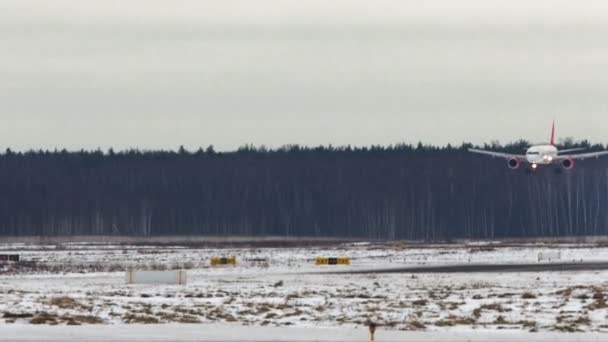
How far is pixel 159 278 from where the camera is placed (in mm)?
60250

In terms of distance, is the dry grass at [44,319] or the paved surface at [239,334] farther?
the dry grass at [44,319]

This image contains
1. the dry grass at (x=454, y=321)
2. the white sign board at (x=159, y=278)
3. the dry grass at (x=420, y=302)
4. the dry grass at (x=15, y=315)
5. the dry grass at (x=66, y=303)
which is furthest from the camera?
the white sign board at (x=159, y=278)

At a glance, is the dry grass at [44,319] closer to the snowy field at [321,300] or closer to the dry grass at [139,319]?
the snowy field at [321,300]

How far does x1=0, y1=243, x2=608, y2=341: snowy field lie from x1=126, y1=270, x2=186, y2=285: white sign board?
512 mm

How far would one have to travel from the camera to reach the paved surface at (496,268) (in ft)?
229

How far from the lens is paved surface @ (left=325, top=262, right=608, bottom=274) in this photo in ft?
229

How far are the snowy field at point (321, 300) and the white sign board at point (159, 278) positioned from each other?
512mm

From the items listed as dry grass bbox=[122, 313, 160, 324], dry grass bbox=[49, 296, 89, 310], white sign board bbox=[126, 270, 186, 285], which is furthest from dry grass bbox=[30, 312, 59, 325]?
white sign board bbox=[126, 270, 186, 285]

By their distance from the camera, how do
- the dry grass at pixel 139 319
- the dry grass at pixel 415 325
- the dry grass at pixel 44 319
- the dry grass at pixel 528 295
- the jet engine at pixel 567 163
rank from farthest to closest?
1. the jet engine at pixel 567 163
2. the dry grass at pixel 528 295
3. the dry grass at pixel 139 319
4. the dry grass at pixel 44 319
5. the dry grass at pixel 415 325

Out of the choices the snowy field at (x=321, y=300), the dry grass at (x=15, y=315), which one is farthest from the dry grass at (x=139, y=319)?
the dry grass at (x=15, y=315)

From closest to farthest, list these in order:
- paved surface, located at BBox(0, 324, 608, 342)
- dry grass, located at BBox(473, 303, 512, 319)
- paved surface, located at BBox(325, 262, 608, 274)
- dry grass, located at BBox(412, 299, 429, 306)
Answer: paved surface, located at BBox(0, 324, 608, 342) → dry grass, located at BBox(473, 303, 512, 319) → dry grass, located at BBox(412, 299, 429, 306) → paved surface, located at BBox(325, 262, 608, 274)

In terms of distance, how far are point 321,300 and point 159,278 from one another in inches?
525

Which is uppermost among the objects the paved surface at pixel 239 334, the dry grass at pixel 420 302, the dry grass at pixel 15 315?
the dry grass at pixel 420 302

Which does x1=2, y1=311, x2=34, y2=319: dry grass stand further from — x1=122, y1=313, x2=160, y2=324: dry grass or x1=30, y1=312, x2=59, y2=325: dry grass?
x1=122, y1=313, x2=160, y2=324: dry grass
